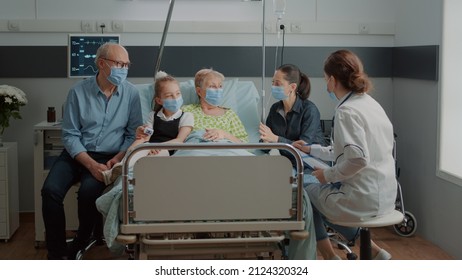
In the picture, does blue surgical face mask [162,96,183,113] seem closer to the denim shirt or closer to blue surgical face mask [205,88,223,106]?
blue surgical face mask [205,88,223,106]

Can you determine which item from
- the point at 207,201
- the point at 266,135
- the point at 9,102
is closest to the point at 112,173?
the point at 266,135

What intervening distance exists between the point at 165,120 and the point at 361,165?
1.23 m

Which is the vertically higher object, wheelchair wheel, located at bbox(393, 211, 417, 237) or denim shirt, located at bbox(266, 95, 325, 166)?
denim shirt, located at bbox(266, 95, 325, 166)

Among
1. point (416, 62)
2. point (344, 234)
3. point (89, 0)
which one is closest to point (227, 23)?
point (89, 0)

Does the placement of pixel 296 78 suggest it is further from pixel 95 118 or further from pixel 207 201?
pixel 207 201

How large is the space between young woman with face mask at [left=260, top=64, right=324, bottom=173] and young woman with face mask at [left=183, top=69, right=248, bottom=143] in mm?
184

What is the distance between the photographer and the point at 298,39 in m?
5.10

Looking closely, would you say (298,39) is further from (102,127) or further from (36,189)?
(36,189)

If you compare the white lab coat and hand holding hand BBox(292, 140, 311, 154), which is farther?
hand holding hand BBox(292, 140, 311, 154)

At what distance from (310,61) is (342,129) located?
2.05m

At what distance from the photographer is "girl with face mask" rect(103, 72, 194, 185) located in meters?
3.84

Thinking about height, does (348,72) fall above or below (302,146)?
above

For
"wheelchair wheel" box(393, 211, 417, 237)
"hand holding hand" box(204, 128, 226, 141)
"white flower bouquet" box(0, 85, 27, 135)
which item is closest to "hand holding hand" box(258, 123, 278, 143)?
"hand holding hand" box(204, 128, 226, 141)

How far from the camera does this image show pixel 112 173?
3.80 m
